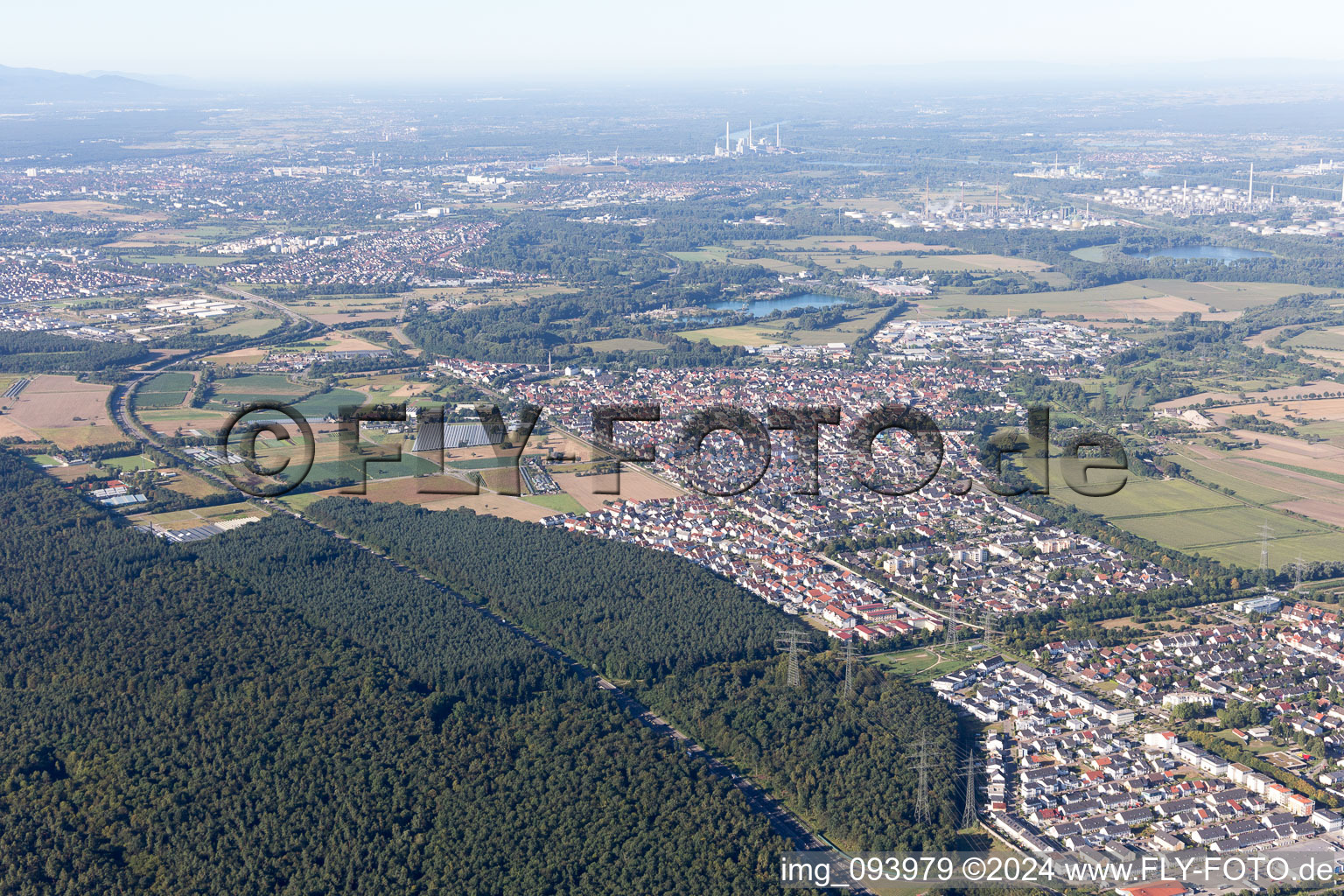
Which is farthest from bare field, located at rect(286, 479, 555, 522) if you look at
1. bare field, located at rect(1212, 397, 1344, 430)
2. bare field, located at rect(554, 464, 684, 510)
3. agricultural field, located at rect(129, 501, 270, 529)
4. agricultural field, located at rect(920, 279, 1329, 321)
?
agricultural field, located at rect(920, 279, 1329, 321)

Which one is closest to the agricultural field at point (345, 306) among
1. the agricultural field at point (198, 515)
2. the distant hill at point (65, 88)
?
the agricultural field at point (198, 515)

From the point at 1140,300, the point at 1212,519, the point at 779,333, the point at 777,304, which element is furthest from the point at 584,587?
the point at 1140,300

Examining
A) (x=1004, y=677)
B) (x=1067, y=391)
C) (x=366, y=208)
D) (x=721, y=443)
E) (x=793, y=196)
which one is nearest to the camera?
(x=1004, y=677)

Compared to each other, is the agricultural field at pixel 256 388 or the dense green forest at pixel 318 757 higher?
the agricultural field at pixel 256 388

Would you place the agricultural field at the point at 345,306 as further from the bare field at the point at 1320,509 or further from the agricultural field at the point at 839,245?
the bare field at the point at 1320,509

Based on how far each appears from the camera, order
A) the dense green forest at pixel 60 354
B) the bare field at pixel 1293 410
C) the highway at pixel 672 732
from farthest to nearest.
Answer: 1. the dense green forest at pixel 60 354
2. the bare field at pixel 1293 410
3. the highway at pixel 672 732

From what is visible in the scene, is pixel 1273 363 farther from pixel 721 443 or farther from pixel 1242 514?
pixel 721 443

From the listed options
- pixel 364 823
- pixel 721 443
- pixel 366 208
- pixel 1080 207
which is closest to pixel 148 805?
pixel 364 823
